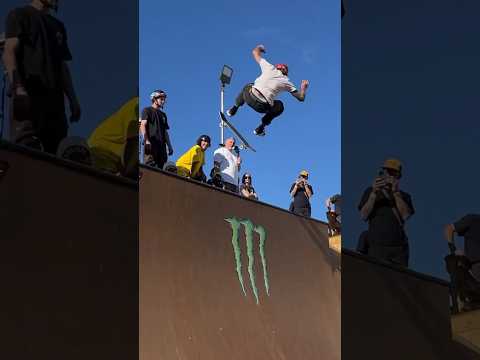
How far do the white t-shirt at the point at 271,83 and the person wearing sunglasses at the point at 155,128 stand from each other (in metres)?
0.82

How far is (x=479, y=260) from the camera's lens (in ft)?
3.11

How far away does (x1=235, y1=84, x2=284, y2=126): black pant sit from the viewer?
4633 millimetres

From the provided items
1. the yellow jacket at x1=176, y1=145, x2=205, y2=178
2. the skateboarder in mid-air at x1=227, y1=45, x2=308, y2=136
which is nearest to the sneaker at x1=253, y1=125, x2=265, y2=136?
the skateboarder in mid-air at x1=227, y1=45, x2=308, y2=136

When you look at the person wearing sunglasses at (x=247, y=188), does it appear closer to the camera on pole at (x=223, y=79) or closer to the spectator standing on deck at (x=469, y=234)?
the camera on pole at (x=223, y=79)

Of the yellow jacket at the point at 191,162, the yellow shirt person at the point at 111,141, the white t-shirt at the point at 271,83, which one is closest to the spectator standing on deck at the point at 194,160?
the yellow jacket at the point at 191,162

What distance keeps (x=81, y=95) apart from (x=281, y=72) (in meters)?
3.67

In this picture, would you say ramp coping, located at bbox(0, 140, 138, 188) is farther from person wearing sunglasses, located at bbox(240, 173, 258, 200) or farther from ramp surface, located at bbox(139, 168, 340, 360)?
person wearing sunglasses, located at bbox(240, 173, 258, 200)

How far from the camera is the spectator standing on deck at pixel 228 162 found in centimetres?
452

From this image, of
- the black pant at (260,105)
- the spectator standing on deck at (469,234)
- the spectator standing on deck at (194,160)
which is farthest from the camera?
the black pant at (260,105)

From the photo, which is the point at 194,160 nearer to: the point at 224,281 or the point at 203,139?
the point at 203,139

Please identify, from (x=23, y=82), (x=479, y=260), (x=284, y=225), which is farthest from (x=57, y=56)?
(x=284, y=225)

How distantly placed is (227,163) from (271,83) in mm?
591

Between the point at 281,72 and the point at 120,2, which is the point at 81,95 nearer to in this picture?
the point at 120,2

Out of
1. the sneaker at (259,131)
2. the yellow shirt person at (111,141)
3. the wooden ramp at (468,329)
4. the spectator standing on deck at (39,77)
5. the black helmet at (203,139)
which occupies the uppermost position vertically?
the sneaker at (259,131)
